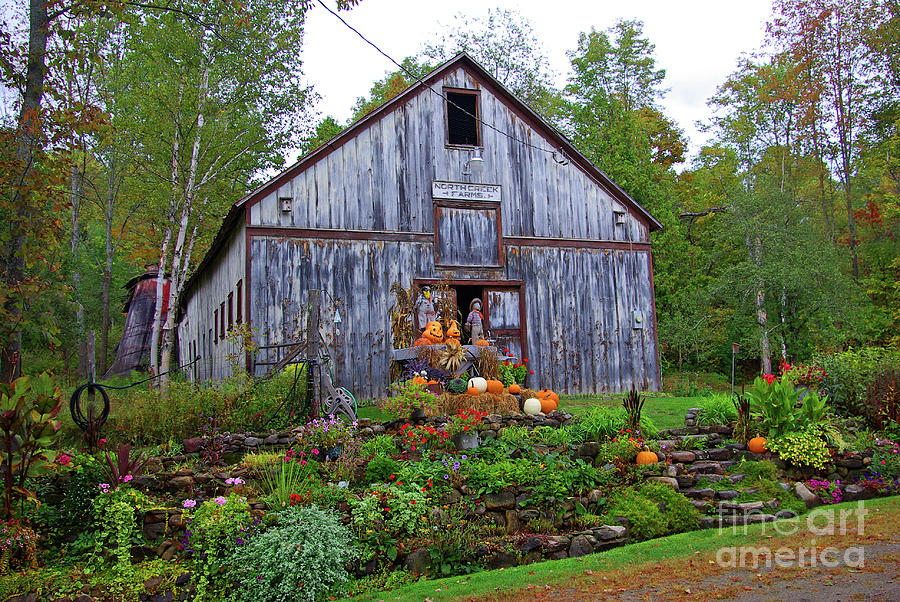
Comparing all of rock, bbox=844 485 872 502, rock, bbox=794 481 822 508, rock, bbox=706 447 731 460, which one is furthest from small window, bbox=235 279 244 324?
rock, bbox=844 485 872 502

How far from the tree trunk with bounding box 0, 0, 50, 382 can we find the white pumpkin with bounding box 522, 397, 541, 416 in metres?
7.26

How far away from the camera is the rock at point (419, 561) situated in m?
7.12

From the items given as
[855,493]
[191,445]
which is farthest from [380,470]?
[855,493]

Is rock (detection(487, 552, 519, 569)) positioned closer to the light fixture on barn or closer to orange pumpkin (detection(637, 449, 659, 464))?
orange pumpkin (detection(637, 449, 659, 464))

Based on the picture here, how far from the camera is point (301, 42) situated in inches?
890

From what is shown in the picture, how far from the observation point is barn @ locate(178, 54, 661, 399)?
1474cm

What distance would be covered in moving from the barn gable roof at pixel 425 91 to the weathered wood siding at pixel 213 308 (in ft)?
1.95

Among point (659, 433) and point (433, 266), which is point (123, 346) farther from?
point (659, 433)

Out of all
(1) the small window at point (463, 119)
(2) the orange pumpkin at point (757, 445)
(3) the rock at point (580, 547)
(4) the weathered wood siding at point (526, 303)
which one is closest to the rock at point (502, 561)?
A: (3) the rock at point (580, 547)

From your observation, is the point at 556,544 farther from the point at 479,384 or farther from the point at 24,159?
the point at 24,159

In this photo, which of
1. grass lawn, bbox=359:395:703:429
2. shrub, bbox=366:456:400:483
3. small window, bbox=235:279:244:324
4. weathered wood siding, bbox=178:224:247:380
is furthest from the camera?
weathered wood siding, bbox=178:224:247:380

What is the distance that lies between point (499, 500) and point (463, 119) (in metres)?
11.2

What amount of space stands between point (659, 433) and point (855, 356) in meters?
4.48

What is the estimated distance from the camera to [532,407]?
10953 millimetres
